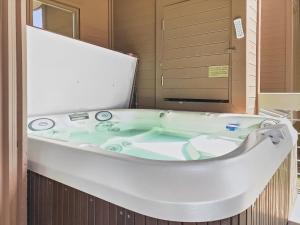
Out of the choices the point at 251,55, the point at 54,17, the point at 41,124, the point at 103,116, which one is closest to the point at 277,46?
the point at 251,55

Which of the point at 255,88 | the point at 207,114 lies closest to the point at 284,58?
the point at 255,88

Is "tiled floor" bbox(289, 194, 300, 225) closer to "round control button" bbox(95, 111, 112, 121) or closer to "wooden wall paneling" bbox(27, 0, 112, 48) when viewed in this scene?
"round control button" bbox(95, 111, 112, 121)

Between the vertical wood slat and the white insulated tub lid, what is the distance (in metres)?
1.01

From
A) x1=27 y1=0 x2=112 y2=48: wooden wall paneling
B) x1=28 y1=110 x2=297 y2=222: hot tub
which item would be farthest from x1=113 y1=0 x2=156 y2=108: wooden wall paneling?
x1=28 y1=110 x2=297 y2=222: hot tub

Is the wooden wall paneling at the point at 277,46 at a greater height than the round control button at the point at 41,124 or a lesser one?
greater

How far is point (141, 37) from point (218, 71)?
101 cm

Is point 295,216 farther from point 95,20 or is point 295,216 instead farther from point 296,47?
point 296,47

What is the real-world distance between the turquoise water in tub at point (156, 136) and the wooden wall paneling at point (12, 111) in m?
0.42

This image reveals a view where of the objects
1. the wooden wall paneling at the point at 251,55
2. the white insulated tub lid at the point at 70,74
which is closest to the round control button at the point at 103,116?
the white insulated tub lid at the point at 70,74

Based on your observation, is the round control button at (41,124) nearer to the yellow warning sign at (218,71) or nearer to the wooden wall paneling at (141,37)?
the wooden wall paneling at (141,37)

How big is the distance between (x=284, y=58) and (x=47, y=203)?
4.05 meters

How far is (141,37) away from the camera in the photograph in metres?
2.93

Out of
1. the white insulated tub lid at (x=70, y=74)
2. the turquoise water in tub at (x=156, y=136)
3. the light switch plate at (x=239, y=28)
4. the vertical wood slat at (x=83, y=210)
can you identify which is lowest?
the vertical wood slat at (x=83, y=210)

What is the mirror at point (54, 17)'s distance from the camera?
7.59 feet
